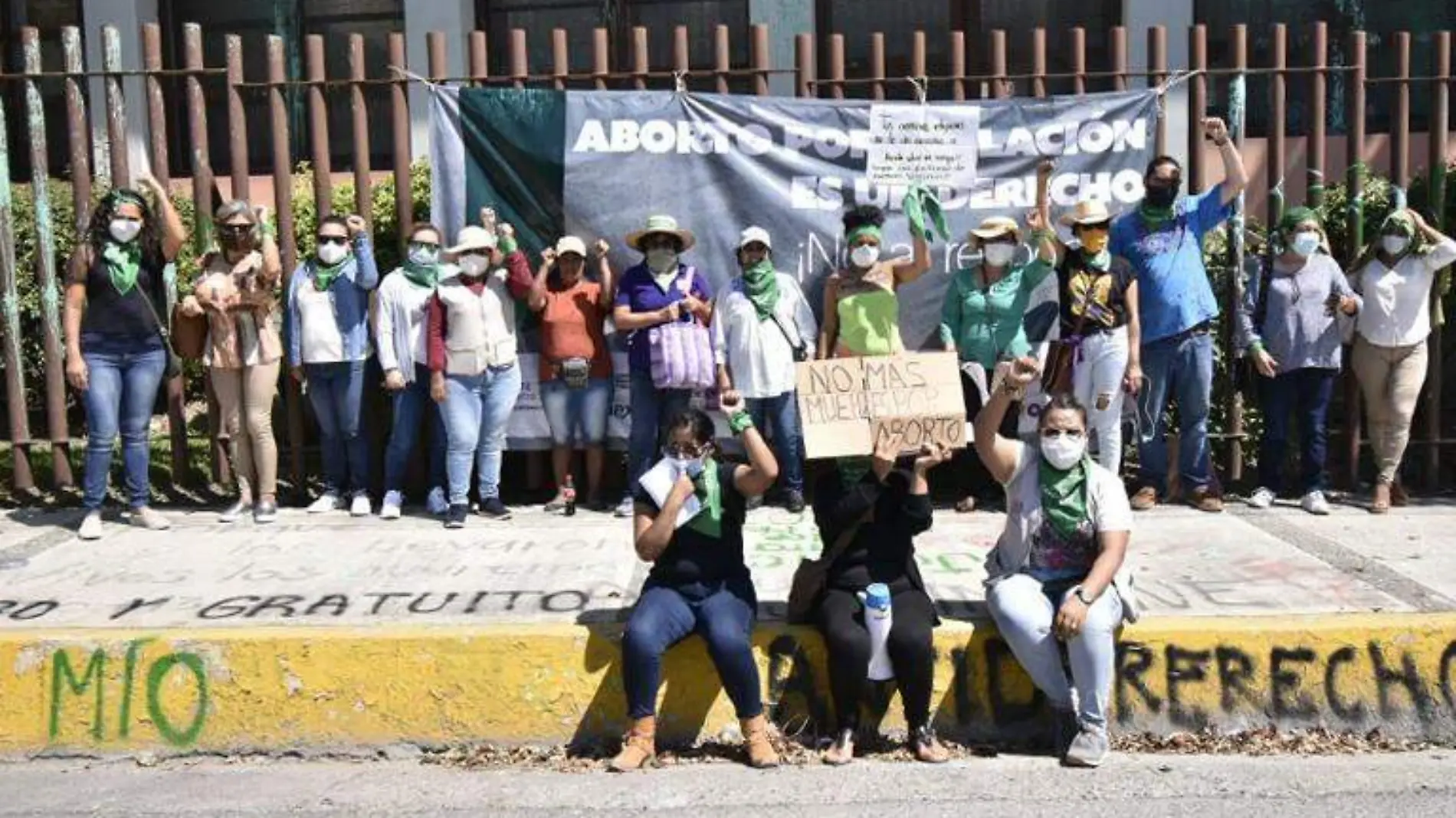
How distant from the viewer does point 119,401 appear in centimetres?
750

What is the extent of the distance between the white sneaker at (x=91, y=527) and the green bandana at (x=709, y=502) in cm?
397

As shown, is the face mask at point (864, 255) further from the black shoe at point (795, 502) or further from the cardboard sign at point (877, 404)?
the cardboard sign at point (877, 404)

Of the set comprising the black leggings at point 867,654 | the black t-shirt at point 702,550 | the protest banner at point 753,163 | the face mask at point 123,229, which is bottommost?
the black leggings at point 867,654

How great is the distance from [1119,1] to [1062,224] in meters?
5.42

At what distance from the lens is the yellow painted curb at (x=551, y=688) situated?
525 cm

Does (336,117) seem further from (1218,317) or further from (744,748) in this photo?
(744,748)

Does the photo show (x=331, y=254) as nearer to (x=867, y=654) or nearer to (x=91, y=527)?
(x=91, y=527)

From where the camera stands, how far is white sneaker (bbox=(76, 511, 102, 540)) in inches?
290

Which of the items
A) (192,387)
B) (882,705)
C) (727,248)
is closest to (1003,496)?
(727,248)

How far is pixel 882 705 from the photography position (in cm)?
519

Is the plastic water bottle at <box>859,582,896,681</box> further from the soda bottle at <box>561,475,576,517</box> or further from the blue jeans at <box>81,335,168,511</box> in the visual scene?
the blue jeans at <box>81,335,168,511</box>

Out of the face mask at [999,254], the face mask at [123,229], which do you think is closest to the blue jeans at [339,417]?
the face mask at [123,229]

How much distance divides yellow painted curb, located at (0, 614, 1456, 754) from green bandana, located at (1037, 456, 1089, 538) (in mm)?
560

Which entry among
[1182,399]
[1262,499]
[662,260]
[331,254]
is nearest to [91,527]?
[331,254]
